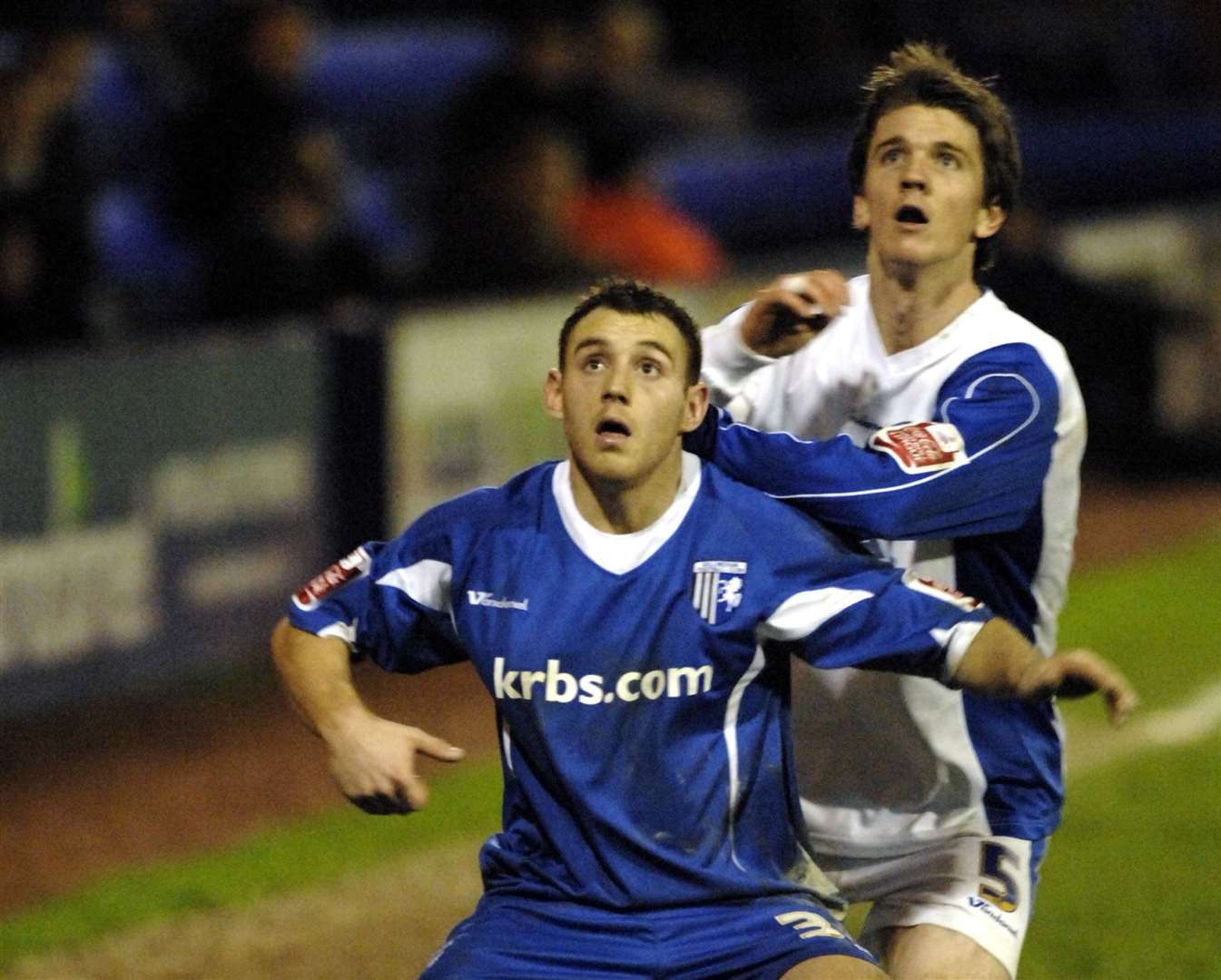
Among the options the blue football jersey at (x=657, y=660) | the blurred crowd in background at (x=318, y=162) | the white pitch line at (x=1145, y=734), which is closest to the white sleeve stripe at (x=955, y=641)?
the blue football jersey at (x=657, y=660)

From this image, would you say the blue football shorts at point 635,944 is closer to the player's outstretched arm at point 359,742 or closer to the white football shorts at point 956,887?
the player's outstretched arm at point 359,742

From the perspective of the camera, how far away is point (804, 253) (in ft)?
42.0

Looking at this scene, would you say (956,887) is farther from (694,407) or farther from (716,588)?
(694,407)

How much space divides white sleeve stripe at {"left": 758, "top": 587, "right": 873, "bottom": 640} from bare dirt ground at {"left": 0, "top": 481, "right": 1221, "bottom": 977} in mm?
2667

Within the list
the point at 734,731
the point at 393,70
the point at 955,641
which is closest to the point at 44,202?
the point at 393,70

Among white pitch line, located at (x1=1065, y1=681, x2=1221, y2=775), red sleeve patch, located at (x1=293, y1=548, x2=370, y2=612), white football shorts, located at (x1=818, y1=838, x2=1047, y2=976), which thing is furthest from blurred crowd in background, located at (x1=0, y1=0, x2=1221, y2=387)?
white football shorts, located at (x1=818, y1=838, x2=1047, y2=976)

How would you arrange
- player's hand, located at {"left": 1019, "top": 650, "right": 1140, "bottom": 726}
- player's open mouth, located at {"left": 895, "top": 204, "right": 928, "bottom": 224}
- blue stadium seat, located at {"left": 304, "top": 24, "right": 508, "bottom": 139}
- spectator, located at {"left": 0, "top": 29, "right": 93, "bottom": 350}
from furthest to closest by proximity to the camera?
blue stadium seat, located at {"left": 304, "top": 24, "right": 508, "bottom": 139} < spectator, located at {"left": 0, "top": 29, "right": 93, "bottom": 350} < player's open mouth, located at {"left": 895, "top": 204, "right": 928, "bottom": 224} < player's hand, located at {"left": 1019, "top": 650, "right": 1140, "bottom": 726}

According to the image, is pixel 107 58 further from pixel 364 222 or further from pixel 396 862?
pixel 396 862

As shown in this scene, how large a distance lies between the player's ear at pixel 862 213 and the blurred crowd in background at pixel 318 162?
4.92 meters

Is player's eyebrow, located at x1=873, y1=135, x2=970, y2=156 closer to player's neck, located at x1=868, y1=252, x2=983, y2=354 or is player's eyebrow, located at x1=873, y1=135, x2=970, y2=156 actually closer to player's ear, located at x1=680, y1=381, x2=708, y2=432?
player's neck, located at x1=868, y1=252, x2=983, y2=354

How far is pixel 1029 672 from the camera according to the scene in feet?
11.8

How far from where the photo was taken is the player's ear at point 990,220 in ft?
13.8

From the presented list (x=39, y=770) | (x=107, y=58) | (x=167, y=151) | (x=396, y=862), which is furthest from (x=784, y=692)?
(x=107, y=58)

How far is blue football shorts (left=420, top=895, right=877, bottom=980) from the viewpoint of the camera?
362 centimetres
